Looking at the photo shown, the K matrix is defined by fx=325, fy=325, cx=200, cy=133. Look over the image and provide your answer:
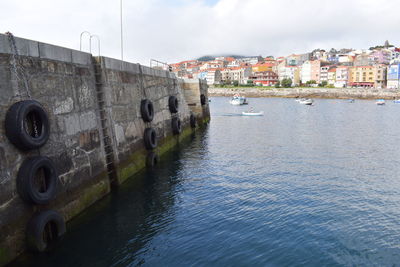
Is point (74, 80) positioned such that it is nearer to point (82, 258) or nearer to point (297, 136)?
point (82, 258)

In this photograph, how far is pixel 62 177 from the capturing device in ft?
34.9

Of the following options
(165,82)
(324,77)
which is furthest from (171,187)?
(324,77)

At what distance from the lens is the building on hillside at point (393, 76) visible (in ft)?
428

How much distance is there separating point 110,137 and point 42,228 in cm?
613

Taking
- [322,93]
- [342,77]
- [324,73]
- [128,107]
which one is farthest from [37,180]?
[324,73]

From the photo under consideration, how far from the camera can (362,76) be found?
143375 mm

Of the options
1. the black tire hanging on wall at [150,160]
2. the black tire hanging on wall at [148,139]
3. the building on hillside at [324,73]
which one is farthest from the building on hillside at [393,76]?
the black tire hanging on wall at [150,160]

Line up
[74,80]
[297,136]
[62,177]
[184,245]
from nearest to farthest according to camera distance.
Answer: [184,245], [62,177], [74,80], [297,136]

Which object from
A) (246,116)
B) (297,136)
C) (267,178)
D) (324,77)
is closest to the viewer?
(267,178)

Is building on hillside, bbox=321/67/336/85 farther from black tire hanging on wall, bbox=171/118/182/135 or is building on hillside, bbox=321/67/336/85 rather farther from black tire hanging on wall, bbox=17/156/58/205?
black tire hanging on wall, bbox=17/156/58/205

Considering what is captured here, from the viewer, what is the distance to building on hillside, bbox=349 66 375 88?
465 ft

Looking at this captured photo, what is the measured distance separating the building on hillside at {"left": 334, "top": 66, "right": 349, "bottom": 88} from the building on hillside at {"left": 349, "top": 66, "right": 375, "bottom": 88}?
213 cm

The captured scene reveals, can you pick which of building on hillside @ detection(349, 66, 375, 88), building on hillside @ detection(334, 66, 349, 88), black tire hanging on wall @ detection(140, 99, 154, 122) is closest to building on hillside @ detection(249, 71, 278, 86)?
building on hillside @ detection(334, 66, 349, 88)

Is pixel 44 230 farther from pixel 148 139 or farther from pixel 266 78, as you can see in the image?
pixel 266 78
